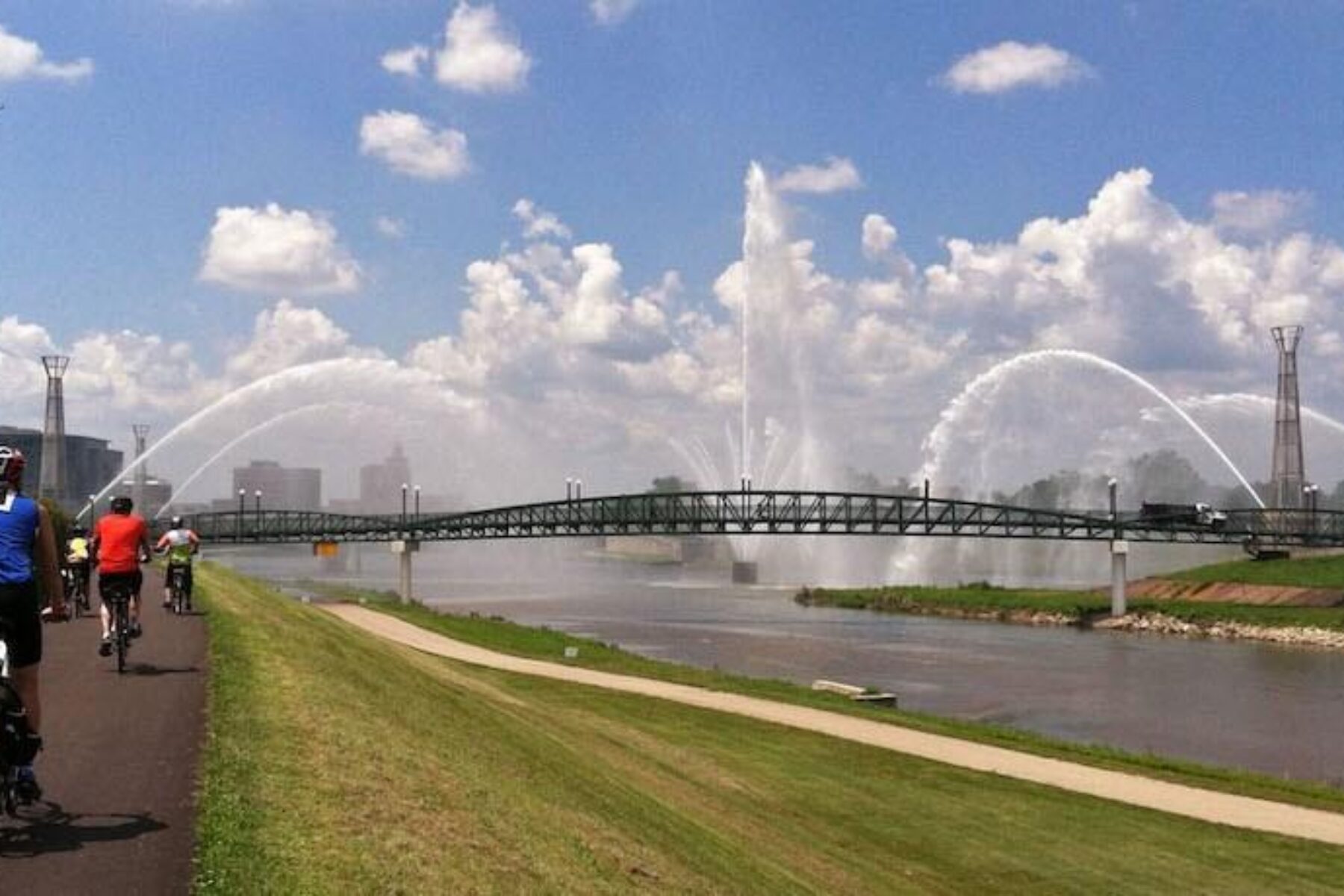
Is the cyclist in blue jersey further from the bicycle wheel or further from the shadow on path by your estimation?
the bicycle wheel

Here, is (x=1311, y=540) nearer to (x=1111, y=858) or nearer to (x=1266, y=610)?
(x=1266, y=610)

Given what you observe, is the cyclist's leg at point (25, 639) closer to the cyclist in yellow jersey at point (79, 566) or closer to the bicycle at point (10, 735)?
the bicycle at point (10, 735)

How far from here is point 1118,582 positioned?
96312 millimetres

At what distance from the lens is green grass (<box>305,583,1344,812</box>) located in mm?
27750

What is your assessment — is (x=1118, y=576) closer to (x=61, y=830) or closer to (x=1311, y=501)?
(x=1311, y=501)

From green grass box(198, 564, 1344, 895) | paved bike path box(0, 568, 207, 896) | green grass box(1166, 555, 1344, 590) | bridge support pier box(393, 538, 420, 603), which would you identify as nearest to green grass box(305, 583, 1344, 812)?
green grass box(198, 564, 1344, 895)

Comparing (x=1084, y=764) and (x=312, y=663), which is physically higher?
(x=312, y=663)

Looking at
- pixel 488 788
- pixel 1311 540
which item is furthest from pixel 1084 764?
pixel 1311 540

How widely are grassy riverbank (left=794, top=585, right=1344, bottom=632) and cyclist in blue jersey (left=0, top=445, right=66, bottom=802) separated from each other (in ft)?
274

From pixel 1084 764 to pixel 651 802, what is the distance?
1625 centimetres

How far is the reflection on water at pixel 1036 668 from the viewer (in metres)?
39.0

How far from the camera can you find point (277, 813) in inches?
388

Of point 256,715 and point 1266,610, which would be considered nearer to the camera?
point 256,715

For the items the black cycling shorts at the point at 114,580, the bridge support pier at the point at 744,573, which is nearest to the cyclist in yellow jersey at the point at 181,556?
the black cycling shorts at the point at 114,580
